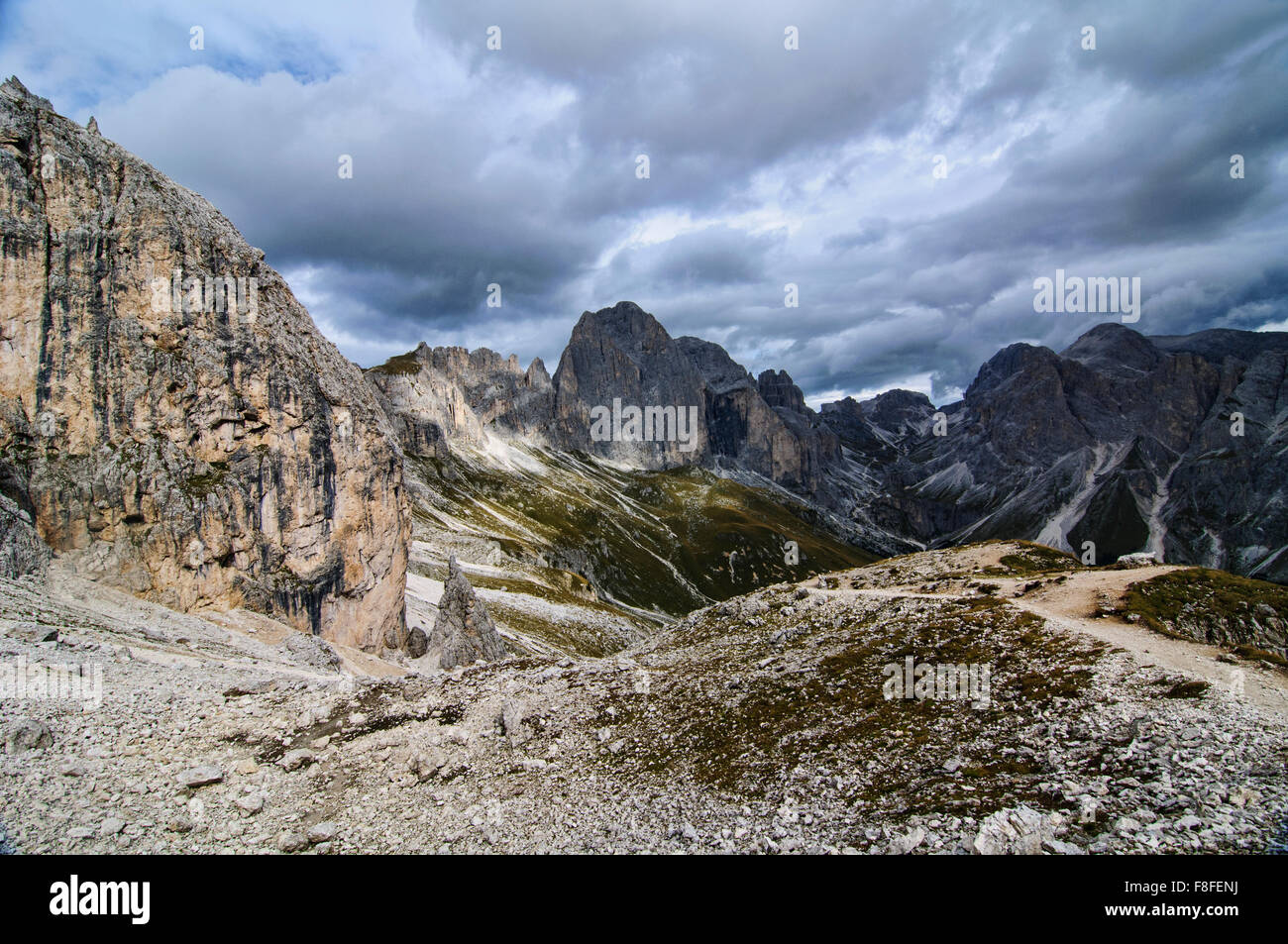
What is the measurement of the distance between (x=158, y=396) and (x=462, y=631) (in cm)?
3259

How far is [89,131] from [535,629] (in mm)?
75157

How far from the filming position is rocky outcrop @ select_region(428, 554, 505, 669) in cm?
6069

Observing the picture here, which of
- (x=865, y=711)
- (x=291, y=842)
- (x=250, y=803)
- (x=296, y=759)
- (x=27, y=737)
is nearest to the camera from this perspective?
(x=291, y=842)

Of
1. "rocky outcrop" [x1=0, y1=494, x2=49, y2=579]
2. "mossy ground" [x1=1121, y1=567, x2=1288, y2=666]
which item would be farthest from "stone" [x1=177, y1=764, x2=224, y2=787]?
"mossy ground" [x1=1121, y1=567, x2=1288, y2=666]

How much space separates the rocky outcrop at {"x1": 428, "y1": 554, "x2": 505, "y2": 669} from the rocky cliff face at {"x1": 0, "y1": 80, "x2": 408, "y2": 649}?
865 cm

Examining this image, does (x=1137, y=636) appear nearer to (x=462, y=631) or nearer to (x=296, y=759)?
(x=296, y=759)

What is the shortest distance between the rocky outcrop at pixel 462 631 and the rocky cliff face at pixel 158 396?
865 centimetres

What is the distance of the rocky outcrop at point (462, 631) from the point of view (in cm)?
6069

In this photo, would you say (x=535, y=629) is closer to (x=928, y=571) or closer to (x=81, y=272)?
(x=928, y=571)

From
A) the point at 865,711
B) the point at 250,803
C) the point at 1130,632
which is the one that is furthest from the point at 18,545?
the point at 1130,632

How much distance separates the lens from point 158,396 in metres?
48.1

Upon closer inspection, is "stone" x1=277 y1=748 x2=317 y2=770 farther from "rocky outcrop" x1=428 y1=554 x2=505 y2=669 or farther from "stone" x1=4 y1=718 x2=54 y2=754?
"rocky outcrop" x1=428 y1=554 x2=505 y2=669

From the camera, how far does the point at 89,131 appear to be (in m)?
49.9
